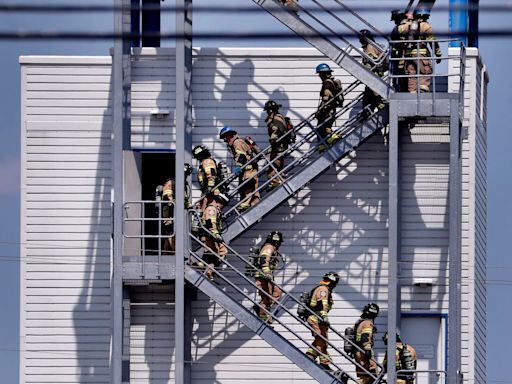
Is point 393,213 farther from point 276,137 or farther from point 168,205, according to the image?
point 168,205

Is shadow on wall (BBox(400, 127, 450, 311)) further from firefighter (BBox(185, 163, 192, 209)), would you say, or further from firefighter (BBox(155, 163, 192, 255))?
firefighter (BBox(155, 163, 192, 255))

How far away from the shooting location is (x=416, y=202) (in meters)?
36.5

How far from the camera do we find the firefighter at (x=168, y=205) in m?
35.3

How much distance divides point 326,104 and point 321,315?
13.7ft

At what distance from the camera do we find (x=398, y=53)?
3547 cm

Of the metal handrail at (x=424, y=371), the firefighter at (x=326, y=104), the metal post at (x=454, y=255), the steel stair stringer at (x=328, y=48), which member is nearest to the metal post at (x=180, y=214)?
the steel stair stringer at (x=328, y=48)

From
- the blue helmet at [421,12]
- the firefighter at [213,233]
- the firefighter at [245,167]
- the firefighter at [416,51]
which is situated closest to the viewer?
the firefighter at [213,233]

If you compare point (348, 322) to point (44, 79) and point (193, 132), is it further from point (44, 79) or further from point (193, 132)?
point (44, 79)

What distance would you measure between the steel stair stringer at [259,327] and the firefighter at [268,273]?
356mm

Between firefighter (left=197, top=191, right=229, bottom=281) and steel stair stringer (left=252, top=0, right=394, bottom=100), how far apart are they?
3496mm

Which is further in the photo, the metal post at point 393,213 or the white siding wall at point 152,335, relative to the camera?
the white siding wall at point 152,335

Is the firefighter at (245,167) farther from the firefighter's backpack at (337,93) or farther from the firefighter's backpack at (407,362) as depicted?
the firefighter's backpack at (407,362)

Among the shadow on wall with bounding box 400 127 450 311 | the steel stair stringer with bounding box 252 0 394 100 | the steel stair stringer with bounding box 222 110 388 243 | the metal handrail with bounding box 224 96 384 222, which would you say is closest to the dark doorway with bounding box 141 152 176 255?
the metal handrail with bounding box 224 96 384 222

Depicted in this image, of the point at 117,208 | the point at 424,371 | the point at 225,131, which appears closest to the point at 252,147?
the point at 225,131
